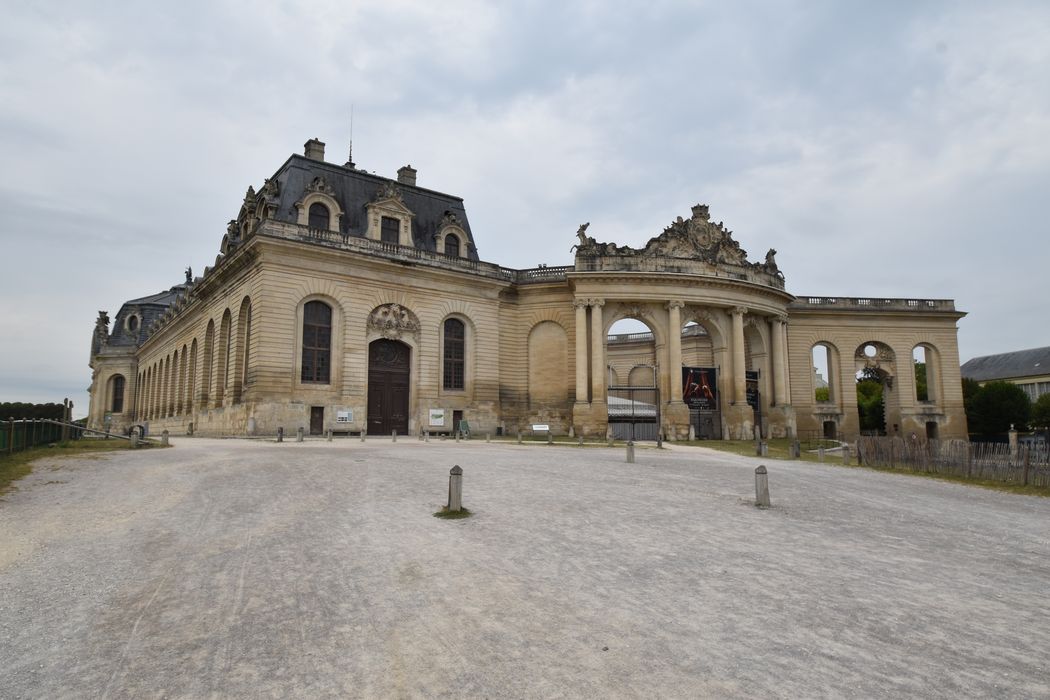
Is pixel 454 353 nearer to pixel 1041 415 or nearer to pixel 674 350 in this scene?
pixel 674 350

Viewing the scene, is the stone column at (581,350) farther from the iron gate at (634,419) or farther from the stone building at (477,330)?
the iron gate at (634,419)

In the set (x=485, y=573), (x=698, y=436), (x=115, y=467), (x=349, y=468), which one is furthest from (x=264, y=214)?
(x=485, y=573)

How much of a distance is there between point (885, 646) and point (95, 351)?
88196mm

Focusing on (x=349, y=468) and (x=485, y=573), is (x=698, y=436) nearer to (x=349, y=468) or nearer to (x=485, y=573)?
(x=349, y=468)

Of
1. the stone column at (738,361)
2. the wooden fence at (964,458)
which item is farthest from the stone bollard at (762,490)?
the stone column at (738,361)

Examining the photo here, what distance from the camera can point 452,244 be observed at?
1614 inches

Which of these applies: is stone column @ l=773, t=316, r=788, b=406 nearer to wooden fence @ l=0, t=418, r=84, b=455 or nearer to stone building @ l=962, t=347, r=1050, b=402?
wooden fence @ l=0, t=418, r=84, b=455

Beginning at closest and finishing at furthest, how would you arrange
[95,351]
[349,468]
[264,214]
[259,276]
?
[349,468] → [259,276] → [264,214] → [95,351]

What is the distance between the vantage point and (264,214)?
35531 millimetres

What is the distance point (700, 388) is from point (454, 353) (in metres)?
15.2

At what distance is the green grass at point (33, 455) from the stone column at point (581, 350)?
22.9 m

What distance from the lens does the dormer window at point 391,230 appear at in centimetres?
3750

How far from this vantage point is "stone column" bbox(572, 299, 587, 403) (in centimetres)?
3794

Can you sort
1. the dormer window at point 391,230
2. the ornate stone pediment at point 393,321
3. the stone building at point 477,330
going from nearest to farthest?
the stone building at point 477,330, the ornate stone pediment at point 393,321, the dormer window at point 391,230
